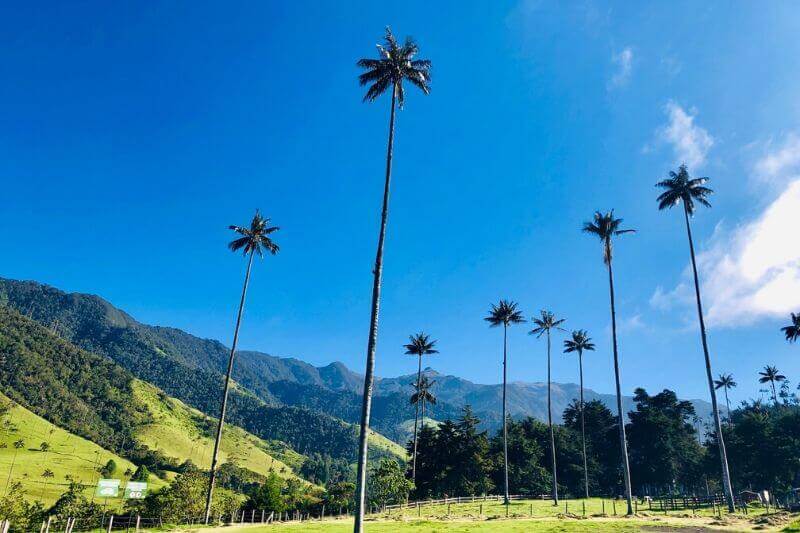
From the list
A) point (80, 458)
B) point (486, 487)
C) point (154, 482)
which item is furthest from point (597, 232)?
point (80, 458)

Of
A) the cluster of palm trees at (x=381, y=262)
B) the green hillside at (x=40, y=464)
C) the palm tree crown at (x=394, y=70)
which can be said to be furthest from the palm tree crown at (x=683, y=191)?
the green hillside at (x=40, y=464)

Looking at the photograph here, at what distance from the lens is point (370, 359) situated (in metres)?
27.3

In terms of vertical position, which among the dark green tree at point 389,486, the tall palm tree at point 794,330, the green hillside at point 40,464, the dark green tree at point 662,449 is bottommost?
the green hillside at point 40,464

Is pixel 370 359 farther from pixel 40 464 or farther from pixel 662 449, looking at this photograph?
pixel 40 464

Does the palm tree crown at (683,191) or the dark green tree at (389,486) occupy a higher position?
the palm tree crown at (683,191)

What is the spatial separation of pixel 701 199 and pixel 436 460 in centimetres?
6454

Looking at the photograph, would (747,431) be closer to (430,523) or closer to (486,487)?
(486,487)

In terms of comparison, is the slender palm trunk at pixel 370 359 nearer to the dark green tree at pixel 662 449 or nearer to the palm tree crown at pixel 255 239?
the palm tree crown at pixel 255 239

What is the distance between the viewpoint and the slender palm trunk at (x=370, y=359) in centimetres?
2408

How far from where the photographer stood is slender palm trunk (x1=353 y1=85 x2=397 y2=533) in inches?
948

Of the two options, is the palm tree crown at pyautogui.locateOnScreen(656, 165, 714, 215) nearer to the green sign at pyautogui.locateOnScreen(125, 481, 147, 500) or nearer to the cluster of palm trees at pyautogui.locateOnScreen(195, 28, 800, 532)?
the cluster of palm trees at pyautogui.locateOnScreen(195, 28, 800, 532)

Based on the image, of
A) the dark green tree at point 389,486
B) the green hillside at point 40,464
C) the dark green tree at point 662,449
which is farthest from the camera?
the green hillside at point 40,464

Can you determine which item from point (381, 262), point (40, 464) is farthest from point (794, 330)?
point (40, 464)

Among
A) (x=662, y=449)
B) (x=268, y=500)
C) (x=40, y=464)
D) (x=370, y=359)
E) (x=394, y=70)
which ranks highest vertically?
(x=394, y=70)
